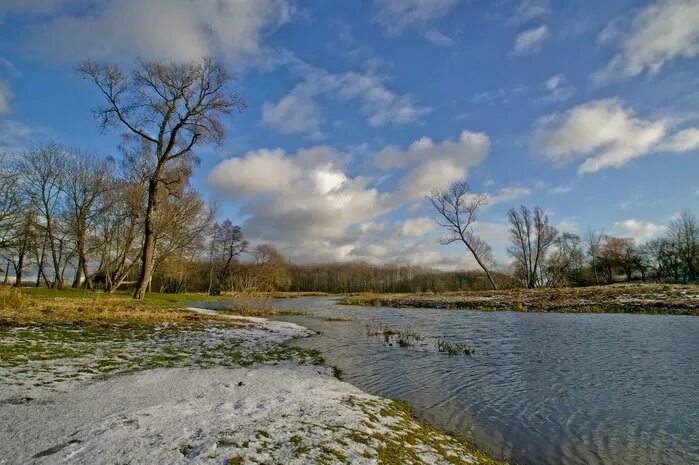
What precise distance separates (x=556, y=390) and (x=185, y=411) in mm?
6793

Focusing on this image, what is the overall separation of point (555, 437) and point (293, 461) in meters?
4.03

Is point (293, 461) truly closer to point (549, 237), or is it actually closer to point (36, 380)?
point (36, 380)

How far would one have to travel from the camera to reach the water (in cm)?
486

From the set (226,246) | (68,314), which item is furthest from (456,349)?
(226,246)

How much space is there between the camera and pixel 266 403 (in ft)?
16.2

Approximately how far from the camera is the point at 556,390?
279 inches

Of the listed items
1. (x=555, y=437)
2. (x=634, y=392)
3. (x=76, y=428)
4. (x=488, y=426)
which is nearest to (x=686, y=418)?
(x=634, y=392)

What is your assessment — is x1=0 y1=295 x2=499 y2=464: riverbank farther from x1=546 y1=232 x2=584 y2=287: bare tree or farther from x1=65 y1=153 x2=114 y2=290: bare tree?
x1=546 y1=232 x2=584 y2=287: bare tree

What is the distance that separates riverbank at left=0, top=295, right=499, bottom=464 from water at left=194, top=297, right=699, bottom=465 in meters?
0.93

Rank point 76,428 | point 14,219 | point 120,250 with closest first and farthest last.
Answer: point 76,428 → point 14,219 → point 120,250

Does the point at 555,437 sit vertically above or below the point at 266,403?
below

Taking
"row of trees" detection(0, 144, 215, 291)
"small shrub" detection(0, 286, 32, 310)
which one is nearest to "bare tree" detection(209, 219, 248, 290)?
"row of trees" detection(0, 144, 215, 291)

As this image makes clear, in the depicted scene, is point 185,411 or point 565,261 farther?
point 565,261

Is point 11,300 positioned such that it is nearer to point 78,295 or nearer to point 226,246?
point 78,295
